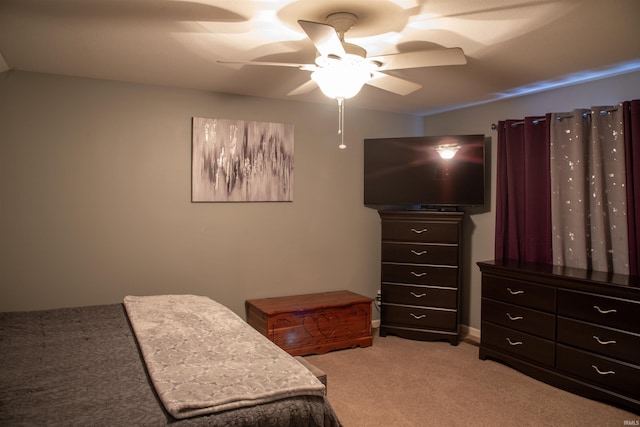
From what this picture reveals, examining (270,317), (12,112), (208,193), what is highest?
(12,112)

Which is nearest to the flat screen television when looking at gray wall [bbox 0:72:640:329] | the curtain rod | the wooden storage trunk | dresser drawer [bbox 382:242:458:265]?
gray wall [bbox 0:72:640:329]

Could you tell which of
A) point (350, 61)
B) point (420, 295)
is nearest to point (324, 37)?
point (350, 61)

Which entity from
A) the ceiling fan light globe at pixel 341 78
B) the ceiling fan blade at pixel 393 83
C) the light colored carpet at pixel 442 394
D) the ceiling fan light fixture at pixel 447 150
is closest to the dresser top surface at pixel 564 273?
the light colored carpet at pixel 442 394

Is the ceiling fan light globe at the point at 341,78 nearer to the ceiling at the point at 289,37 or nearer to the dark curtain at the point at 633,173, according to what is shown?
the ceiling at the point at 289,37

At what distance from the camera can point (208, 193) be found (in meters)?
4.03

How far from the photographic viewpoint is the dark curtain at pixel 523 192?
3904mm

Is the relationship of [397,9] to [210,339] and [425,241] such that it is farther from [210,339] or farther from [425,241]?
[425,241]

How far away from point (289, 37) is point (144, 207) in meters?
1.99

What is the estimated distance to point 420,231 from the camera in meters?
4.42

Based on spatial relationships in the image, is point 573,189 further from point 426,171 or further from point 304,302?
point 304,302

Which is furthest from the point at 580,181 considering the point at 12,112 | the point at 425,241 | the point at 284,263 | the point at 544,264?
the point at 12,112

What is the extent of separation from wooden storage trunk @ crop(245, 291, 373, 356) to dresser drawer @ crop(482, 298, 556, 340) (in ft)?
3.51

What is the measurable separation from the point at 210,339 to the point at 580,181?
10.1 ft

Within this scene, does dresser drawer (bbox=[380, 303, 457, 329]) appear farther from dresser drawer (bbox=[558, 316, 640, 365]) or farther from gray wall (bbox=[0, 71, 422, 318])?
dresser drawer (bbox=[558, 316, 640, 365])
